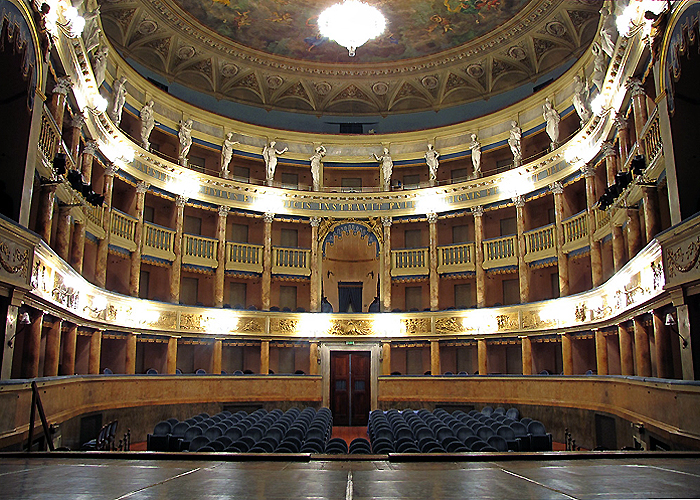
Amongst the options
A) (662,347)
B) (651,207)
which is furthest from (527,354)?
(651,207)

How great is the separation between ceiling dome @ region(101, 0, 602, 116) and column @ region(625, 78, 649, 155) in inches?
361

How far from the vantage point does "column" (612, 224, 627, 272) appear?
18.4 metres

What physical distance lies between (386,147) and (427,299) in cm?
810

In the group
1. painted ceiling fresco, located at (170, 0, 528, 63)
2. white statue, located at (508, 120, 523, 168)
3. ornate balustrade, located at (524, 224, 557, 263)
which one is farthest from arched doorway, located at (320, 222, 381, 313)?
painted ceiling fresco, located at (170, 0, 528, 63)

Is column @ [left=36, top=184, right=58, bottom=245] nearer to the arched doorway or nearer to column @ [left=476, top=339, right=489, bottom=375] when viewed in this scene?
the arched doorway

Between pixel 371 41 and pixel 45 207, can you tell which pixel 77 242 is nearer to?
pixel 45 207

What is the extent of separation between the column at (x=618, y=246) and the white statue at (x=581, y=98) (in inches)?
193

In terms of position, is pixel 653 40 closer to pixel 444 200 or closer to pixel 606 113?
pixel 606 113

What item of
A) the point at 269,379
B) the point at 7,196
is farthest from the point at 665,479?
the point at 269,379

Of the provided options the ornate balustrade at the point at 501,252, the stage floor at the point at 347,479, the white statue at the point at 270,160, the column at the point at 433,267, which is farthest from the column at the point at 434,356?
the stage floor at the point at 347,479

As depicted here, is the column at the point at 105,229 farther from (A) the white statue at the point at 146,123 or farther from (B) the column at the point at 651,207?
(B) the column at the point at 651,207

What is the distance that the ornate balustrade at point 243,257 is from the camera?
27.1 meters

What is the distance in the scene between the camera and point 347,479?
527cm

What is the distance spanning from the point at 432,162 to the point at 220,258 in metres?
11.3
